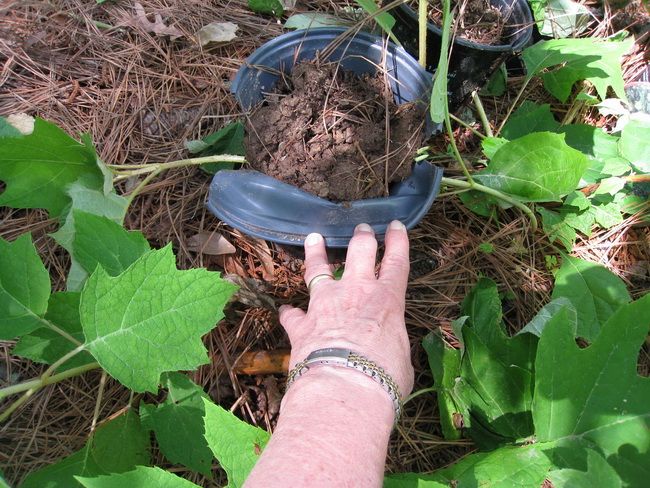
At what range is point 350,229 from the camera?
5.03ft

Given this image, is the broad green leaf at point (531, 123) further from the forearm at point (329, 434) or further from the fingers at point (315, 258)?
the forearm at point (329, 434)

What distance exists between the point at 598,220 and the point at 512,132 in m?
0.48

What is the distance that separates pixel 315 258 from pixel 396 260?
0.80 feet

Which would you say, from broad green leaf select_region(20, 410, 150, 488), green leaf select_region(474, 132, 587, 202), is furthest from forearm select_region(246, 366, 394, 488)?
green leaf select_region(474, 132, 587, 202)

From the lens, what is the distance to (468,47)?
5.68ft

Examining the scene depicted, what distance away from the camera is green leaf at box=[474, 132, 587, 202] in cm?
159

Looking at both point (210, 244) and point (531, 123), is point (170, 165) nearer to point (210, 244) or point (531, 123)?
point (210, 244)

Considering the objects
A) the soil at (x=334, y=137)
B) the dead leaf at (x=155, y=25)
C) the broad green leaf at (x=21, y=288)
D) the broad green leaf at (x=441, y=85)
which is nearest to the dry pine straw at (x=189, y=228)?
the dead leaf at (x=155, y=25)

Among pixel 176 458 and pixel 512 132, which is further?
pixel 512 132

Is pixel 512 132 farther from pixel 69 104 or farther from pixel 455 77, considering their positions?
pixel 69 104

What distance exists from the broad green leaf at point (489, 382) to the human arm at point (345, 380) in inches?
10.6

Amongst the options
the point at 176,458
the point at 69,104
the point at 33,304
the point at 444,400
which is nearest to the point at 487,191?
the point at 444,400

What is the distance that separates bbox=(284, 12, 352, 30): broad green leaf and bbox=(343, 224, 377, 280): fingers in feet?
3.16

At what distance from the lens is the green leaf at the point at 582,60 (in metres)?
1.83
